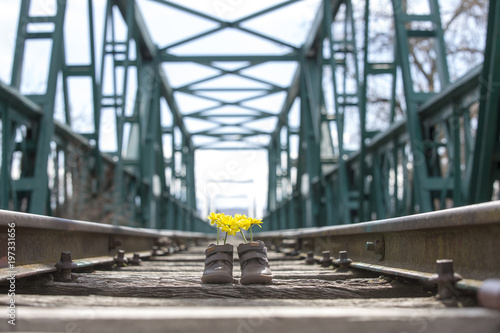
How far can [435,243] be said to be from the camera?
8.50 feet

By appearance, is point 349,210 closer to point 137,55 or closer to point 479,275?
point 137,55

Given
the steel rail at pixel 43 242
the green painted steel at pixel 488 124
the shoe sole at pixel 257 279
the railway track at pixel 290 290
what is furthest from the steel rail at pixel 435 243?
the steel rail at pixel 43 242

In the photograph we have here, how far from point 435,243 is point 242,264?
3.29 feet

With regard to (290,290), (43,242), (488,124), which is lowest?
(290,290)

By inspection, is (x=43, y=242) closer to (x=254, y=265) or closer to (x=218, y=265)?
(x=218, y=265)

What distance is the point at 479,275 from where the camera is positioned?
2021mm

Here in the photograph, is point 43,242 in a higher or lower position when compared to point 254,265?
higher

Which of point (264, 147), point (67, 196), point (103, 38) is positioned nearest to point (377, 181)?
point (67, 196)

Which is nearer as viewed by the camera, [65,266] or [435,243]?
[435,243]

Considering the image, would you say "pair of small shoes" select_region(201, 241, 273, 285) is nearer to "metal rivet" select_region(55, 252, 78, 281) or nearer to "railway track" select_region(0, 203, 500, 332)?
"railway track" select_region(0, 203, 500, 332)

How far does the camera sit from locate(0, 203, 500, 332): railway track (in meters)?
1.30

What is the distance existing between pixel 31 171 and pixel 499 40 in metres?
5.54

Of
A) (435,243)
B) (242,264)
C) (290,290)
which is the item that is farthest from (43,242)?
(435,243)

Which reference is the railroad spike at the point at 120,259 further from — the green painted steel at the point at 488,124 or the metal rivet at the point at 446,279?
the green painted steel at the point at 488,124
